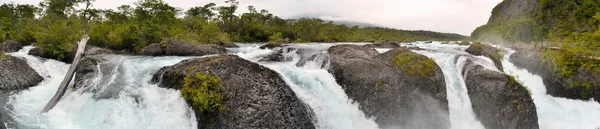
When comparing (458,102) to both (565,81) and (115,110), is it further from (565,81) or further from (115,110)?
(115,110)

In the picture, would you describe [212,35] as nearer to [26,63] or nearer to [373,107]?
[26,63]

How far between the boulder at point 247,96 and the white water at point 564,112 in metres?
11.0

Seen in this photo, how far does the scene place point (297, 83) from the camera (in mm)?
13023

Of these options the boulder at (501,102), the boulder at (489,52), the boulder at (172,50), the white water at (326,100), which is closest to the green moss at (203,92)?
the white water at (326,100)

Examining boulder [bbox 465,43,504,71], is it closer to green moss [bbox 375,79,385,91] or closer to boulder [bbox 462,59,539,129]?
boulder [bbox 462,59,539,129]

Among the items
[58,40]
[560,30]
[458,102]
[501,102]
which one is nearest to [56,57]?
[58,40]

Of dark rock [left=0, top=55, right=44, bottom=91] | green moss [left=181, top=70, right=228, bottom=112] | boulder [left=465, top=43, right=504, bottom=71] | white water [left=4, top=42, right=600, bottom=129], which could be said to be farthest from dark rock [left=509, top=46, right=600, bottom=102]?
dark rock [left=0, top=55, right=44, bottom=91]

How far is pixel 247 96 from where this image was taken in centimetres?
1049

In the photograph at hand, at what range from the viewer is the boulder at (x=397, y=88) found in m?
13.0

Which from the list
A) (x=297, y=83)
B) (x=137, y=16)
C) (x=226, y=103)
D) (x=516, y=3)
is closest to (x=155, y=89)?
(x=226, y=103)

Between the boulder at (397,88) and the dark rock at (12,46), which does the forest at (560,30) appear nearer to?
the boulder at (397,88)

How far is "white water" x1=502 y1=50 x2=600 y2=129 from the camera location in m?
14.3

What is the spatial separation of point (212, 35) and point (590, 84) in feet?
102

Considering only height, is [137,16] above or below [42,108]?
above
